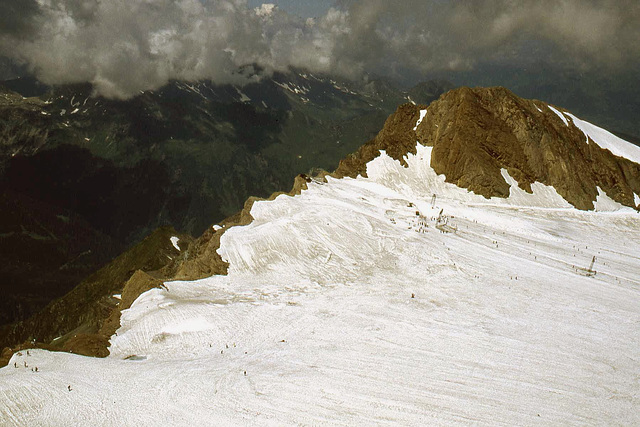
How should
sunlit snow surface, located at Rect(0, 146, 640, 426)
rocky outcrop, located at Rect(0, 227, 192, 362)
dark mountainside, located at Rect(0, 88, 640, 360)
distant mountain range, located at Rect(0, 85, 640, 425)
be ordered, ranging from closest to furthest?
sunlit snow surface, located at Rect(0, 146, 640, 426) → distant mountain range, located at Rect(0, 85, 640, 425) → dark mountainside, located at Rect(0, 88, 640, 360) → rocky outcrop, located at Rect(0, 227, 192, 362)

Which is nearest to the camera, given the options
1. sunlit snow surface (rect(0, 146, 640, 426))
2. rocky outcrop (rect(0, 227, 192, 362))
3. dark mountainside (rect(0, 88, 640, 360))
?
sunlit snow surface (rect(0, 146, 640, 426))

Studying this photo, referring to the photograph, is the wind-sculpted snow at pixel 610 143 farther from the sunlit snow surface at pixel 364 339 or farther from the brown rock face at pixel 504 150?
the sunlit snow surface at pixel 364 339

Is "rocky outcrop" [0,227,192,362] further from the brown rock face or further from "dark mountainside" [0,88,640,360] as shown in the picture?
the brown rock face

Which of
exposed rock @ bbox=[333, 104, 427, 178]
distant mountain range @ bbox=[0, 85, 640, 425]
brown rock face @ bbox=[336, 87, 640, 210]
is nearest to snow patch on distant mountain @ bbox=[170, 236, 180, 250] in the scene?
exposed rock @ bbox=[333, 104, 427, 178]

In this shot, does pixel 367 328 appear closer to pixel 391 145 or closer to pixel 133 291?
pixel 133 291

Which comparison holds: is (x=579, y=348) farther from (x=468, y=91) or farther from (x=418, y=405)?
(x=468, y=91)

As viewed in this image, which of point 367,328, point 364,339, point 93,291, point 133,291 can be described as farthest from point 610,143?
point 93,291

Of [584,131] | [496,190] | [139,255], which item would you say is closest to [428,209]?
[496,190]
